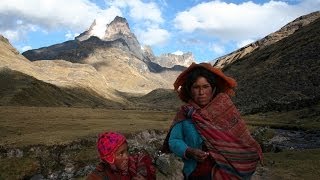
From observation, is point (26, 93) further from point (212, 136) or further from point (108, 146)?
point (212, 136)

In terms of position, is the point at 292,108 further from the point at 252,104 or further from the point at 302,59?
the point at 302,59

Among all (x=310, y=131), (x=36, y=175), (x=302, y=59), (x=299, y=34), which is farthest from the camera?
(x=299, y=34)

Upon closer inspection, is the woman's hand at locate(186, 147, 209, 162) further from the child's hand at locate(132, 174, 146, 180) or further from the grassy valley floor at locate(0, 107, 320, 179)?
the grassy valley floor at locate(0, 107, 320, 179)

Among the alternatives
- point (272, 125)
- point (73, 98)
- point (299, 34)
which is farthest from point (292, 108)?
point (73, 98)

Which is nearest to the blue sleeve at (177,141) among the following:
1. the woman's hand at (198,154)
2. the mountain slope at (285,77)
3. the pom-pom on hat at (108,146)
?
the woman's hand at (198,154)

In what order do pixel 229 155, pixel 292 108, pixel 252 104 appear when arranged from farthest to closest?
pixel 252 104
pixel 292 108
pixel 229 155

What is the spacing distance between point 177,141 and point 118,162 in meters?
1.04

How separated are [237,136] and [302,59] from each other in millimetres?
143520

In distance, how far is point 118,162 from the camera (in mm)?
7602

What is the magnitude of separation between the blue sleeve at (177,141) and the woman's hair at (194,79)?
695mm

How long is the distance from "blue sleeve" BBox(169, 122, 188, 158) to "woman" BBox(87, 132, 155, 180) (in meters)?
0.52

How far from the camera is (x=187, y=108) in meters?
7.63

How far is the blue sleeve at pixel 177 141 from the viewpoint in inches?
289

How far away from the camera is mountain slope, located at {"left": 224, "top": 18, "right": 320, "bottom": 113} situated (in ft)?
368
